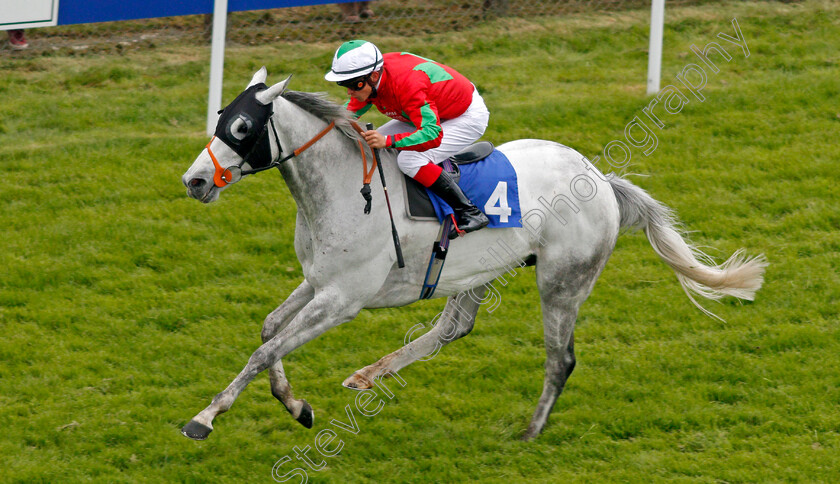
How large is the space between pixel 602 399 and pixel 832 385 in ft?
4.70

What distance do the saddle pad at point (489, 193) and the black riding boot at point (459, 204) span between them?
45 mm

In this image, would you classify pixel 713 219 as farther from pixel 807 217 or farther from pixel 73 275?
pixel 73 275

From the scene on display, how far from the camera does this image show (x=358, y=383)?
589 centimetres

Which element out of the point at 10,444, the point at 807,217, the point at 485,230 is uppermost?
the point at 485,230

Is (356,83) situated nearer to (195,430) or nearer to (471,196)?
(471,196)

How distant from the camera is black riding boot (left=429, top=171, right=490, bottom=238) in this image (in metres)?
5.41

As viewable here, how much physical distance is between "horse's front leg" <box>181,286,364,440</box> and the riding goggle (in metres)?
1.07

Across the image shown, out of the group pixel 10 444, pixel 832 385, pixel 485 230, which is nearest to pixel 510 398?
pixel 485 230

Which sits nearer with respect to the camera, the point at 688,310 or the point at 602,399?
the point at 602,399

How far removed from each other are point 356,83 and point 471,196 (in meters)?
0.95

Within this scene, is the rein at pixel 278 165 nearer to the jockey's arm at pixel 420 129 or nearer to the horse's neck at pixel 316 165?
the horse's neck at pixel 316 165

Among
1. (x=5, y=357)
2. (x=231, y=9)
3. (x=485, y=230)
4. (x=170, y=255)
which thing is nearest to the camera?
(x=485, y=230)

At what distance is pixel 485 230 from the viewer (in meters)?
5.62

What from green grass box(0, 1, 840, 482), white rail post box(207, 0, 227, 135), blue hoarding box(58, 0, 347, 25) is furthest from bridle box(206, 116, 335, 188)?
blue hoarding box(58, 0, 347, 25)
